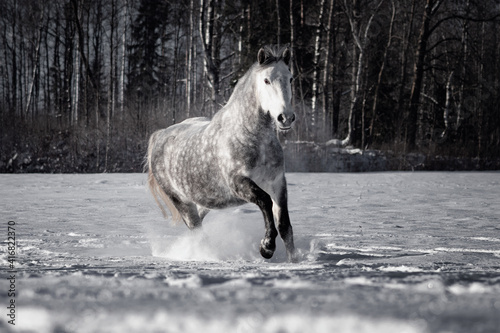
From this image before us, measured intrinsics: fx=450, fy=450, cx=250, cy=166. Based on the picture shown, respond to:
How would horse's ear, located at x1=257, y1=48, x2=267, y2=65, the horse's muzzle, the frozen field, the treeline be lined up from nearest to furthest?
the frozen field, the horse's muzzle, horse's ear, located at x1=257, y1=48, x2=267, y2=65, the treeline

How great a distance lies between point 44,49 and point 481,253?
3191 cm

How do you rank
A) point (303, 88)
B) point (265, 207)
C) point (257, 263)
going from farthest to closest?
point (303, 88)
point (265, 207)
point (257, 263)

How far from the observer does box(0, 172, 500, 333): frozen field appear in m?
1.14

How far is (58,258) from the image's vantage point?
3254mm

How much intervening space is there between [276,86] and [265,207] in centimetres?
87

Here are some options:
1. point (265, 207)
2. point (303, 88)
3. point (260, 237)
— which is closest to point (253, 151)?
point (265, 207)

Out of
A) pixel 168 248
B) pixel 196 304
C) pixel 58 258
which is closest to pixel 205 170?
pixel 168 248

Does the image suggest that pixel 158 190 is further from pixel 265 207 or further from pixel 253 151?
pixel 265 207

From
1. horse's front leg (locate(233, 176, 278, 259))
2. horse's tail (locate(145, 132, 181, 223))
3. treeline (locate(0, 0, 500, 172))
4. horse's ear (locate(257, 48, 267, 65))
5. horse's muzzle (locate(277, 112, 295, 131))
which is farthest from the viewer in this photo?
treeline (locate(0, 0, 500, 172))

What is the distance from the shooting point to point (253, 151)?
335cm

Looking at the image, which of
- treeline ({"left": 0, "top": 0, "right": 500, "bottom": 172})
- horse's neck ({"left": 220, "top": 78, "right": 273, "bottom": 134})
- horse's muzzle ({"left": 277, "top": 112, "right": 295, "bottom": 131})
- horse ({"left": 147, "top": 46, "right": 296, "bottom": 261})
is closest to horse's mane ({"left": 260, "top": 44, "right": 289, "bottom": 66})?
horse ({"left": 147, "top": 46, "right": 296, "bottom": 261})

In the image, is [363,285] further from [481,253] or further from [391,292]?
[481,253]

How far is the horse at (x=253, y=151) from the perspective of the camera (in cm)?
322

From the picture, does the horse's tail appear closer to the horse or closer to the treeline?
the horse
